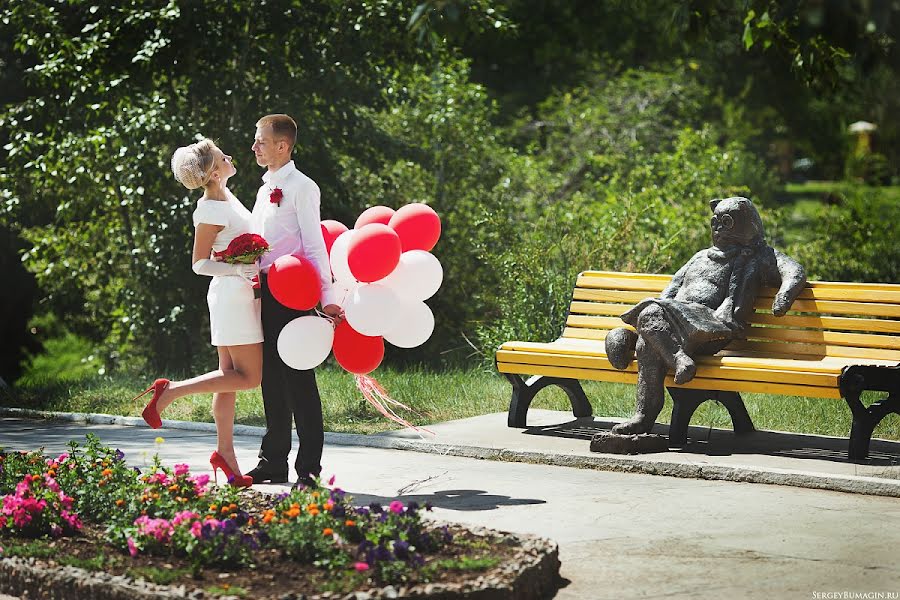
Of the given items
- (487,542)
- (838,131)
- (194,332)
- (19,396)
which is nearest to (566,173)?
(194,332)

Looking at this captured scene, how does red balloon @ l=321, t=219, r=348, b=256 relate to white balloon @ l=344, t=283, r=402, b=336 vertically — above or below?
above

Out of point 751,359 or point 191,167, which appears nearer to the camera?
point 191,167

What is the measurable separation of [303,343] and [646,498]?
6.29 ft

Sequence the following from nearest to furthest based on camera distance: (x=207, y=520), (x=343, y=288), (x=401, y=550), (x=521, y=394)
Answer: (x=401, y=550) → (x=207, y=520) → (x=343, y=288) → (x=521, y=394)

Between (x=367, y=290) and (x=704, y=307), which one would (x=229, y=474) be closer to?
(x=367, y=290)

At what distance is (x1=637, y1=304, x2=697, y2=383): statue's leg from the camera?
7910mm

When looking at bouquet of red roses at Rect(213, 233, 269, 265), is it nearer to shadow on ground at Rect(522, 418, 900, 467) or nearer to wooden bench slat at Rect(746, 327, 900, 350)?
shadow on ground at Rect(522, 418, 900, 467)

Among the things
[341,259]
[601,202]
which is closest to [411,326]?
[341,259]

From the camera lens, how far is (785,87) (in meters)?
30.7

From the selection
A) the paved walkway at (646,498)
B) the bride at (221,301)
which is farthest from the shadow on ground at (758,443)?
the bride at (221,301)

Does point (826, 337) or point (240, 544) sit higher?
point (826, 337)

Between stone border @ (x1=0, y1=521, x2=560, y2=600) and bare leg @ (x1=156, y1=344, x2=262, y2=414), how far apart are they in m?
1.85

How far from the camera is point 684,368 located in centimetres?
789

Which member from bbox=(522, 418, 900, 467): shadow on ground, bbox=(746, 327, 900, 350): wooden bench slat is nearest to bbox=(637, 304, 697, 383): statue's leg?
bbox=(522, 418, 900, 467): shadow on ground
